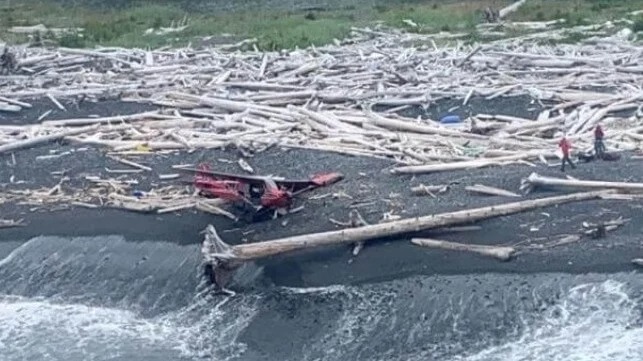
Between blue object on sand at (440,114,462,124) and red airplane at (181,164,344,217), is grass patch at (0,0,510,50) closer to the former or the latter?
blue object on sand at (440,114,462,124)

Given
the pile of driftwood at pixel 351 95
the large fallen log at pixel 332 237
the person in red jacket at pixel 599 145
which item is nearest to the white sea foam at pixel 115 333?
the large fallen log at pixel 332 237

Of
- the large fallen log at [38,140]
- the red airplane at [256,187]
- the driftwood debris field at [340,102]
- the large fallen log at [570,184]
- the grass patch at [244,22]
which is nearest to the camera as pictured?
the large fallen log at [570,184]

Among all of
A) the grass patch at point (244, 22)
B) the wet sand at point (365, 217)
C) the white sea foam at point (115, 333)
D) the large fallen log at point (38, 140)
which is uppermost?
the wet sand at point (365, 217)

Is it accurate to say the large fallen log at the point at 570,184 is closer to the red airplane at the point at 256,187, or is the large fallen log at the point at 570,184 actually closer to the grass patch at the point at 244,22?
the red airplane at the point at 256,187

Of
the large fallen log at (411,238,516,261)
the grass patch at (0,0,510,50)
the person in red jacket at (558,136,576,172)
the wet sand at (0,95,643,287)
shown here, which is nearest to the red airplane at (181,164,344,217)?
the wet sand at (0,95,643,287)

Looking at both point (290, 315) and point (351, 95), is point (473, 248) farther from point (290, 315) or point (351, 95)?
point (351, 95)

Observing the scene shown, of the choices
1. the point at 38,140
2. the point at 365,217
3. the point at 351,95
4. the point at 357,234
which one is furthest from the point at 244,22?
the point at 357,234

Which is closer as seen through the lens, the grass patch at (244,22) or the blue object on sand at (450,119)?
the blue object on sand at (450,119)
